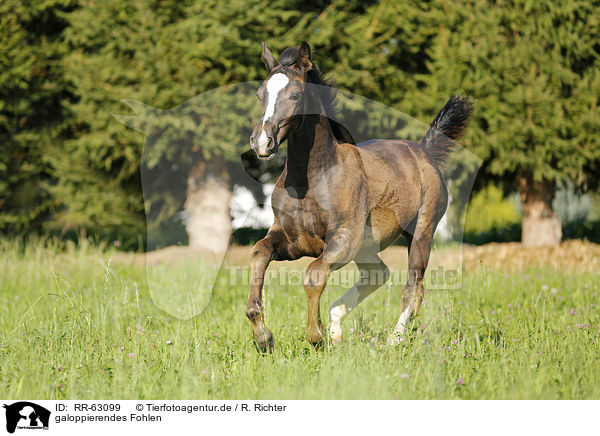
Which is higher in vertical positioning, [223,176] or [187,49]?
[187,49]

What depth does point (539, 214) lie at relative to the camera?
12.6 metres

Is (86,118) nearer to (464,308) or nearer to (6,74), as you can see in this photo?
(6,74)

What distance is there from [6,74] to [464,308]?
9870mm

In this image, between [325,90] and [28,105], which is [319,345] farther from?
[28,105]

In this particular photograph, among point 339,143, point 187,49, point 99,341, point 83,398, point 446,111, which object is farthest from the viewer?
point 187,49

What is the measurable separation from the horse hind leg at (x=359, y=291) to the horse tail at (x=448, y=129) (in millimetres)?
1313

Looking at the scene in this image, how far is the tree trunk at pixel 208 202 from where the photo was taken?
40.1 feet

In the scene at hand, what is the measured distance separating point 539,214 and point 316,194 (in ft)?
33.1

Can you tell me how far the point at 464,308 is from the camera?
6.27m

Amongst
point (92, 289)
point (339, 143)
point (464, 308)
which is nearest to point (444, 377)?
point (339, 143)

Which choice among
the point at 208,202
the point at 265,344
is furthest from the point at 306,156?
the point at 208,202

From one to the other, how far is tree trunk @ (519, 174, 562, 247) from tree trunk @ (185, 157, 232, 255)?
22.0ft

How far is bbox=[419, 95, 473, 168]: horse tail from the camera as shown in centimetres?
566

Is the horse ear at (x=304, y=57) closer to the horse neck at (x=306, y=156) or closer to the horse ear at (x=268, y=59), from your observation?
the horse ear at (x=268, y=59)
